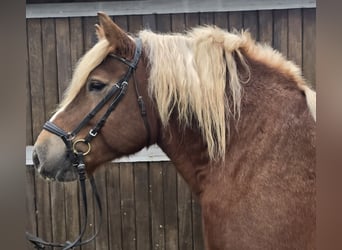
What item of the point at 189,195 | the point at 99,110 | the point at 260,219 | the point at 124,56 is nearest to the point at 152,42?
the point at 124,56

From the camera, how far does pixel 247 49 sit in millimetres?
1168

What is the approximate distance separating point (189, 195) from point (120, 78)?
25.7 inches

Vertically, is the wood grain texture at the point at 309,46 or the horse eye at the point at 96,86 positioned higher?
the wood grain texture at the point at 309,46

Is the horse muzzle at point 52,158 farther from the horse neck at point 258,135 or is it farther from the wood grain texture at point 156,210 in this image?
the wood grain texture at point 156,210

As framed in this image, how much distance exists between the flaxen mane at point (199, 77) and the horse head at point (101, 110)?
0.05ft

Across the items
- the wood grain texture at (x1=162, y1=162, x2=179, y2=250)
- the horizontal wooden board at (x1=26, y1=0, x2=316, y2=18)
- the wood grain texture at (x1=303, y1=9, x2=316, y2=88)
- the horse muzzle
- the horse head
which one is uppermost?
the horizontal wooden board at (x1=26, y1=0, x2=316, y2=18)

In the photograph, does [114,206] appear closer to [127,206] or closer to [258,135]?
[127,206]

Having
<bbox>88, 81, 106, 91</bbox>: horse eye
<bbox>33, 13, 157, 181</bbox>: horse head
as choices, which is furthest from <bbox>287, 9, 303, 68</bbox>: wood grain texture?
<bbox>88, 81, 106, 91</bbox>: horse eye

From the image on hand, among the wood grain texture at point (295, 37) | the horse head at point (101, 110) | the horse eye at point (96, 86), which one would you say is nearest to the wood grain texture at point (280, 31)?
the wood grain texture at point (295, 37)

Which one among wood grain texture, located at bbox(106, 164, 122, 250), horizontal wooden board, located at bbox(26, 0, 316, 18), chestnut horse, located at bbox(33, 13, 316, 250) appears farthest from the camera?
wood grain texture, located at bbox(106, 164, 122, 250)

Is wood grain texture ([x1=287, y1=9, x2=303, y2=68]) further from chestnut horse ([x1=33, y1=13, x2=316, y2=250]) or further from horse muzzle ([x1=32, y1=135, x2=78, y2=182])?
horse muzzle ([x1=32, y1=135, x2=78, y2=182])

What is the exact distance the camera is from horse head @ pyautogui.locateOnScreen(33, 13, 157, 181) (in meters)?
1.13

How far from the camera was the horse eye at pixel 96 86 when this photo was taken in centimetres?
115

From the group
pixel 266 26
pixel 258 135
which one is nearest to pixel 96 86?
pixel 258 135
